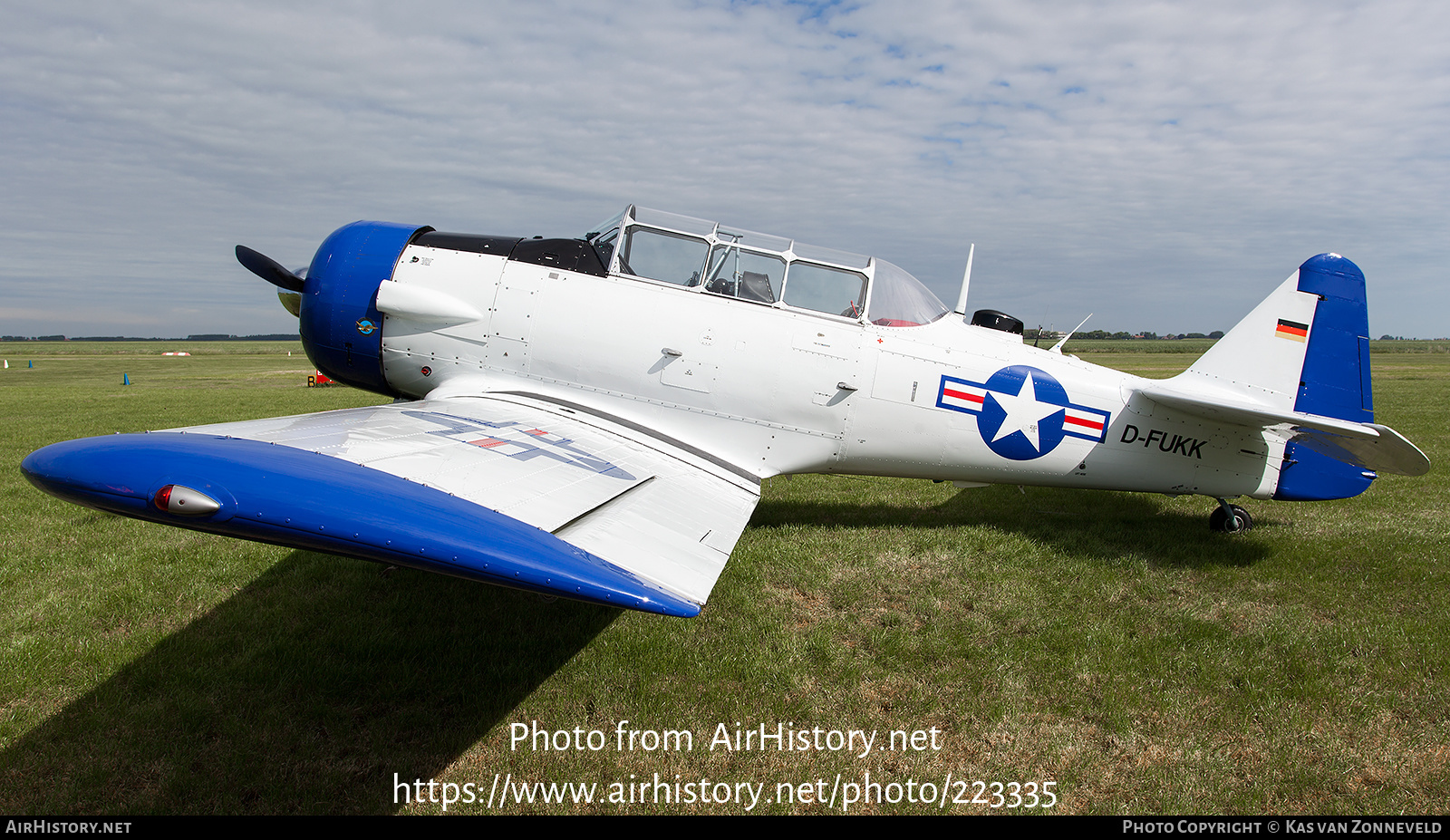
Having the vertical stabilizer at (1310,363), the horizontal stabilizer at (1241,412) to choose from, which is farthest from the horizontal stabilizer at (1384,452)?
the vertical stabilizer at (1310,363)

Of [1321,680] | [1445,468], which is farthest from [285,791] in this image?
[1445,468]

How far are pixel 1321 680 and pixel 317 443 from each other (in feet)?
17.5

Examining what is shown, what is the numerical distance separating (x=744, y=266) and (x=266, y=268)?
4112 mm

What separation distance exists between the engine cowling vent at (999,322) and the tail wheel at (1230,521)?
100 inches

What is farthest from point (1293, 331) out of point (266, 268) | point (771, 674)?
point (266, 268)

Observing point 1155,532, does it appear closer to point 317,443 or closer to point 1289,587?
point 1289,587

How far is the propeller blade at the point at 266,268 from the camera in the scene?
5.77m

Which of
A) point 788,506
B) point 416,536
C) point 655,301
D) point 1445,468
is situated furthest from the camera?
point 1445,468

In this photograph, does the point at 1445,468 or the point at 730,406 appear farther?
the point at 1445,468

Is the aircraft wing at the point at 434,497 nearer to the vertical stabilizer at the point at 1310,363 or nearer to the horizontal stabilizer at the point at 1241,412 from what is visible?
the horizontal stabilizer at the point at 1241,412

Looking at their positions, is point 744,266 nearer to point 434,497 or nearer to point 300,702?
point 434,497

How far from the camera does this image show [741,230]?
5.54 m

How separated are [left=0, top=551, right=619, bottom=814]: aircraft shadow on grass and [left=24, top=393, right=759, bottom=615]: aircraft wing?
3.54 feet

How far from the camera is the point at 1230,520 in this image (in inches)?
247
